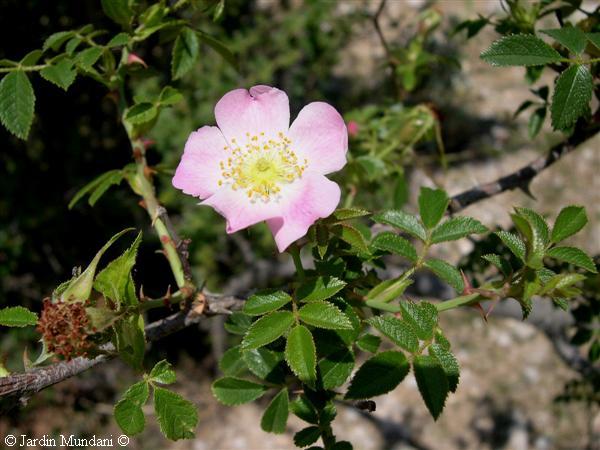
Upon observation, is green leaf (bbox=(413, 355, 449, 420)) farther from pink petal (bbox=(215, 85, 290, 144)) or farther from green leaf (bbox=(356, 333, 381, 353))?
pink petal (bbox=(215, 85, 290, 144))

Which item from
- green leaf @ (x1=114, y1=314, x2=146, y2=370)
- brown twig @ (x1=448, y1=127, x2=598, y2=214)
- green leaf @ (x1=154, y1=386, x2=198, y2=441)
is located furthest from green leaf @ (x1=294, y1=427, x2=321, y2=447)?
brown twig @ (x1=448, y1=127, x2=598, y2=214)

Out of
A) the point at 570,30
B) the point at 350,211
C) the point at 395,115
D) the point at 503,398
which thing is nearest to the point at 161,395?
the point at 350,211

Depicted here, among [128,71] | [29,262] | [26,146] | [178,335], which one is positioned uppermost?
[128,71]

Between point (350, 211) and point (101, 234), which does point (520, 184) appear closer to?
point (350, 211)

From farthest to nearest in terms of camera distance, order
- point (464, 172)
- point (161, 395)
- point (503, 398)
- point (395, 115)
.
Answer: point (464, 172)
point (503, 398)
point (395, 115)
point (161, 395)

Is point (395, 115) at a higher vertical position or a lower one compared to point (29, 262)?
higher

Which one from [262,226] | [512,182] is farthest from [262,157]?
[262,226]

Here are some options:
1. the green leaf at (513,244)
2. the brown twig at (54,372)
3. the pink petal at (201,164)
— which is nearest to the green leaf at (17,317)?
the brown twig at (54,372)
